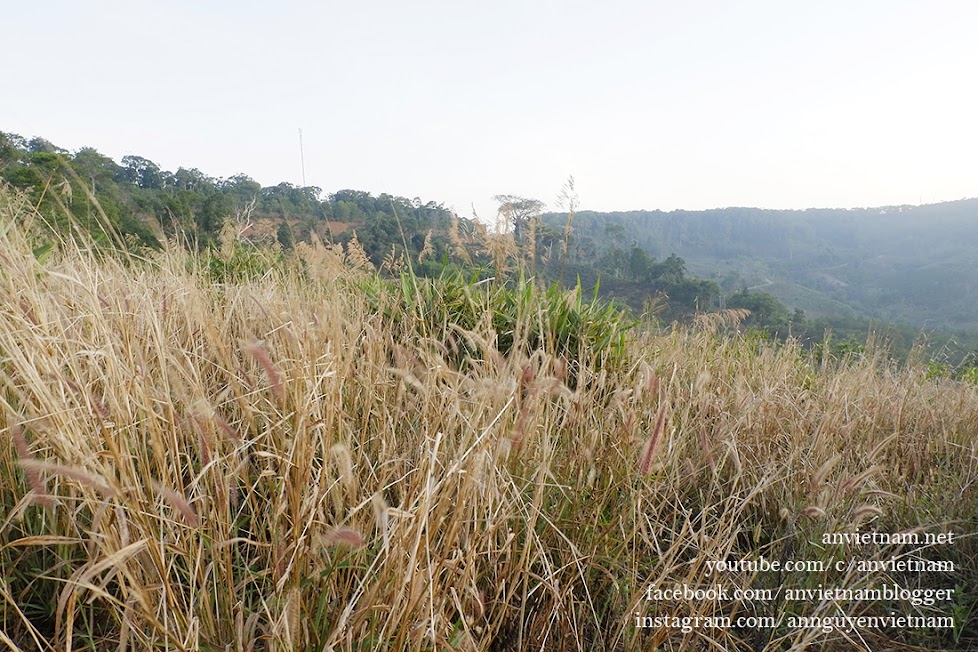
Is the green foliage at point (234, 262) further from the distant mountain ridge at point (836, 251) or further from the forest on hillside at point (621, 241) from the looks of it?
the distant mountain ridge at point (836, 251)

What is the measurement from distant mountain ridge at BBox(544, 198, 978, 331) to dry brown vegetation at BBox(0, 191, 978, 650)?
A: 155ft

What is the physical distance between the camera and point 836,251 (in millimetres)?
92750

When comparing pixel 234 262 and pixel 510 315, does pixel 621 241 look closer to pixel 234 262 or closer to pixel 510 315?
pixel 234 262

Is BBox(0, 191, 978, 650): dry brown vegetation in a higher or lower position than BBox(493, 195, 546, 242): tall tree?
lower

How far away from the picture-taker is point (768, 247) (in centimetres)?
10275

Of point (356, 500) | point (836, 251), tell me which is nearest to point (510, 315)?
point (356, 500)

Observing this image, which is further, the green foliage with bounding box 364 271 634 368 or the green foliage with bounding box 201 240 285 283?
the green foliage with bounding box 201 240 285 283

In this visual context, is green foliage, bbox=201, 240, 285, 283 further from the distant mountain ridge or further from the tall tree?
the distant mountain ridge

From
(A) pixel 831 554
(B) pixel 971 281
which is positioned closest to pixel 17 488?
(A) pixel 831 554

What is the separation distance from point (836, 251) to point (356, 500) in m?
113

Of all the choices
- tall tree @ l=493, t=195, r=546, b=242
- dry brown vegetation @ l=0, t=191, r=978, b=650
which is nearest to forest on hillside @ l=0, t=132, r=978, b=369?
tall tree @ l=493, t=195, r=546, b=242

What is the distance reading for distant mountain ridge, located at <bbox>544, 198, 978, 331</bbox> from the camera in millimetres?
→ 57656

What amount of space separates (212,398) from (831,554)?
202 cm

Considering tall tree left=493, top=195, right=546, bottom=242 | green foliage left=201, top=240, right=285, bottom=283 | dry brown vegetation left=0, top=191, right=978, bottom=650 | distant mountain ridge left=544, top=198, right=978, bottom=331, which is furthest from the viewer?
distant mountain ridge left=544, top=198, right=978, bottom=331
